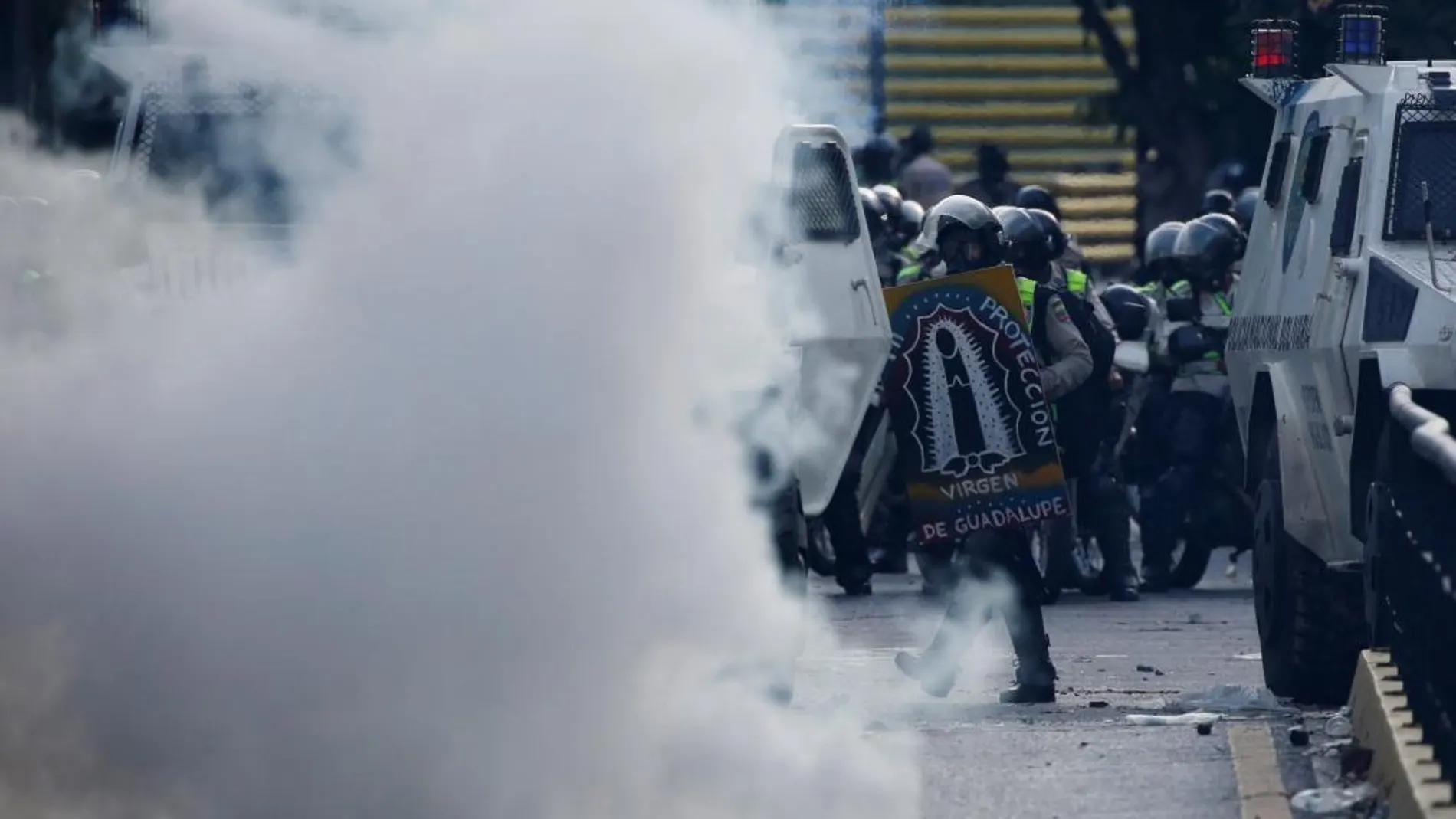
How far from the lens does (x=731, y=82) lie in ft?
27.2

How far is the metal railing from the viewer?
7.57 metres

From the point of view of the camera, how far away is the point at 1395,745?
827 cm

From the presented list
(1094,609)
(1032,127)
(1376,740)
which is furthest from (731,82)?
(1032,127)

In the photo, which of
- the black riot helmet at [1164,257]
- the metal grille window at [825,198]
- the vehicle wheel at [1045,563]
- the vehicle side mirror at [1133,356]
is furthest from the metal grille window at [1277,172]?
the black riot helmet at [1164,257]

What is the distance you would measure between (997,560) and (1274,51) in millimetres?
2370

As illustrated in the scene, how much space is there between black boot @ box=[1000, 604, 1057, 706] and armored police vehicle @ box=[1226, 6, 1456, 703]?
0.80 m

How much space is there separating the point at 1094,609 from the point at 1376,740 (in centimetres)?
659

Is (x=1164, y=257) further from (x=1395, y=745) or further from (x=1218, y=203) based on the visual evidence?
(x=1395, y=745)

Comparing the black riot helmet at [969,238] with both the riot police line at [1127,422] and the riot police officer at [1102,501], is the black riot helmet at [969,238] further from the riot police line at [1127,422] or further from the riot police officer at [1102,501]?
the riot police officer at [1102,501]

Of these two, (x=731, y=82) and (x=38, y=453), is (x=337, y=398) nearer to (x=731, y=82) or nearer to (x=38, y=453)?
(x=38, y=453)

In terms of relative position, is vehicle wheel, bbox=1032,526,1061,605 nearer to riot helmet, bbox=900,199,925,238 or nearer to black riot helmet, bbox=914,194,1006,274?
riot helmet, bbox=900,199,925,238

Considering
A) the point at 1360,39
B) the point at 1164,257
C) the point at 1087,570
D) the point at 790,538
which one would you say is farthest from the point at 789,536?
the point at 1164,257

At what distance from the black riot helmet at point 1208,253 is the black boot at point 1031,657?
583 cm

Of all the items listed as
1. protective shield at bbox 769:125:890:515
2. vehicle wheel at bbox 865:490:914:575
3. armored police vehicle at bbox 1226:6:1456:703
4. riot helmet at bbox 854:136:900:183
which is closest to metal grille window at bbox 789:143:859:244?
protective shield at bbox 769:125:890:515
